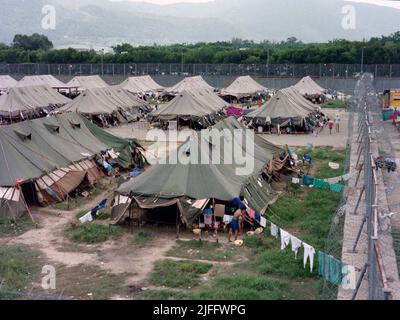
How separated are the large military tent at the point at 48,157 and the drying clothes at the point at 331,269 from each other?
10168 millimetres

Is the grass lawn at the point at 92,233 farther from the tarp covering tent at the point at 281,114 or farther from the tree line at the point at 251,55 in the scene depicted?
the tree line at the point at 251,55

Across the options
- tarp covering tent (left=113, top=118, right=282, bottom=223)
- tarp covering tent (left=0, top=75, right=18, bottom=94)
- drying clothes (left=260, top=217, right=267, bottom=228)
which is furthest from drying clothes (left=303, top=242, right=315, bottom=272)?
tarp covering tent (left=0, top=75, right=18, bottom=94)

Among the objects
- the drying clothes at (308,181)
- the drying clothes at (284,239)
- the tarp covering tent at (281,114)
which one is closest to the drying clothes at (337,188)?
the drying clothes at (308,181)

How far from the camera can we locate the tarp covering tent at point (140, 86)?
5506 cm

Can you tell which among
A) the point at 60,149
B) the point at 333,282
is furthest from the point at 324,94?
the point at 333,282

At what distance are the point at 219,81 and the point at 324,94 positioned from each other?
15647mm

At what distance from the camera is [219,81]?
64.7 meters

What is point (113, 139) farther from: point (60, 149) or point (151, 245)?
point (151, 245)

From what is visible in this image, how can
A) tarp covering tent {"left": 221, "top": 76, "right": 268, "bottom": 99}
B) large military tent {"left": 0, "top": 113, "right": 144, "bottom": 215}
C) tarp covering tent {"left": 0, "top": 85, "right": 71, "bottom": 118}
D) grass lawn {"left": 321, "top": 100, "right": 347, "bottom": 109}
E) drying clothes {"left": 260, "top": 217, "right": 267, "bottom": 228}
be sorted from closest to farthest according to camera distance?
1. drying clothes {"left": 260, "top": 217, "right": 267, "bottom": 228}
2. large military tent {"left": 0, "top": 113, "right": 144, "bottom": 215}
3. tarp covering tent {"left": 0, "top": 85, "right": 71, "bottom": 118}
4. grass lawn {"left": 321, "top": 100, "right": 347, "bottom": 109}
5. tarp covering tent {"left": 221, "top": 76, "right": 268, "bottom": 99}

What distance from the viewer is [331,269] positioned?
10.9 metres

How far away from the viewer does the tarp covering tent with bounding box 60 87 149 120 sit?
1464 inches

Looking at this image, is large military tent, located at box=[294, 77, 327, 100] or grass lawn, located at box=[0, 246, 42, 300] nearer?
grass lawn, located at box=[0, 246, 42, 300]

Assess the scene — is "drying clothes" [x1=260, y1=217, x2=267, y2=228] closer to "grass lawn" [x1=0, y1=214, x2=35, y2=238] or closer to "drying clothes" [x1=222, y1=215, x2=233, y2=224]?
"drying clothes" [x1=222, y1=215, x2=233, y2=224]

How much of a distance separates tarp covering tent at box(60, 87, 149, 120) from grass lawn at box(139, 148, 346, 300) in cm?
2237
